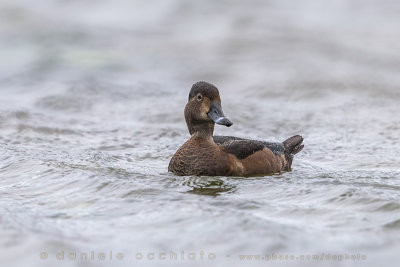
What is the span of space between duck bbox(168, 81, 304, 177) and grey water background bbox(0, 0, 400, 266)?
0.19m

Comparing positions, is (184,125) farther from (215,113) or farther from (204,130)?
(215,113)

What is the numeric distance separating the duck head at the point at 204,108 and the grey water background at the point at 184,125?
69 cm

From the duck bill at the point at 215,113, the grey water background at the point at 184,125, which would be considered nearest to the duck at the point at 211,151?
the duck bill at the point at 215,113

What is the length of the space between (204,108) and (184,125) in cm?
394

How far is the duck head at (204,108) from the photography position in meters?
7.98

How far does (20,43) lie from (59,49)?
1049 millimetres

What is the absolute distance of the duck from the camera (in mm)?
7781

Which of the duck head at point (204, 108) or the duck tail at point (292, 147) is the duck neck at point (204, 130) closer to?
the duck head at point (204, 108)

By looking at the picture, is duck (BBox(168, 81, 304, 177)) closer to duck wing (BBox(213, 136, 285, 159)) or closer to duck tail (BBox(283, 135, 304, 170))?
duck wing (BBox(213, 136, 285, 159))

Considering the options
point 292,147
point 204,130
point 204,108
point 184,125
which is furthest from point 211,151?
point 184,125

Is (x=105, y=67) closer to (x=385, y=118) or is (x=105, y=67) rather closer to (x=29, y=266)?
(x=385, y=118)

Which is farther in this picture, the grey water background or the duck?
the duck

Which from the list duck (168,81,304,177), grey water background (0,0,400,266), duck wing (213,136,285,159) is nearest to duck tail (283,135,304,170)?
grey water background (0,0,400,266)

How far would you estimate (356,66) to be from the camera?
15547 mm
